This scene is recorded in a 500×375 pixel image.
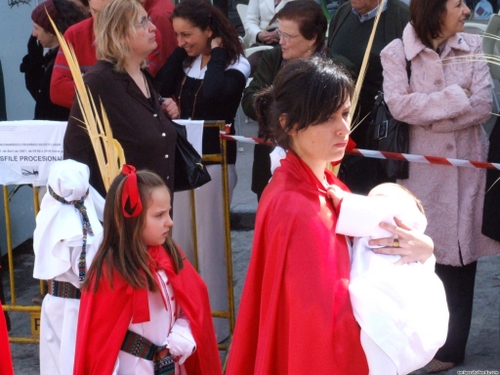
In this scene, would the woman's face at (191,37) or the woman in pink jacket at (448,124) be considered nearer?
the woman in pink jacket at (448,124)

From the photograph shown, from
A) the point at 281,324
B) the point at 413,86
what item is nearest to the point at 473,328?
the point at 413,86

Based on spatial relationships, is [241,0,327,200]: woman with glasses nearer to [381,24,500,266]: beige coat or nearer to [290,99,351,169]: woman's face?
[381,24,500,266]: beige coat

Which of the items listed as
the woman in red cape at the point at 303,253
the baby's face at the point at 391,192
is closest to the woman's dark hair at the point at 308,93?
the woman in red cape at the point at 303,253

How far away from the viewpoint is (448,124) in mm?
4668

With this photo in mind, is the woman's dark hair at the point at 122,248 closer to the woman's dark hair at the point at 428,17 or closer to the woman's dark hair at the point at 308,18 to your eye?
the woman's dark hair at the point at 308,18

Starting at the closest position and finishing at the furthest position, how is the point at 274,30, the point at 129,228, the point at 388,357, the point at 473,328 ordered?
the point at 388,357
the point at 129,228
the point at 473,328
the point at 274,30

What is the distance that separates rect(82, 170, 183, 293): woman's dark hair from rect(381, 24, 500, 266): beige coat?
1.62 metres

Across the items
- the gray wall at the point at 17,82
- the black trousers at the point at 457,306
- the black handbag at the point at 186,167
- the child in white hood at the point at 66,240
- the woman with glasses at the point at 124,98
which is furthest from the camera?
the gray wall at the point at 17,82

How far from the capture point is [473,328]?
5.46 m

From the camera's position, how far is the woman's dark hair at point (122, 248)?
3.81 m

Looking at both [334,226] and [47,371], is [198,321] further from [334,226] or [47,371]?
[334,226]

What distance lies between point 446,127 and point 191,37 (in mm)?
1622

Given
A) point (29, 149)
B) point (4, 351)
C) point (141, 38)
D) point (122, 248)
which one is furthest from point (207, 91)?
point (4, 351)

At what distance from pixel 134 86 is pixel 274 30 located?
3073 millimetres
